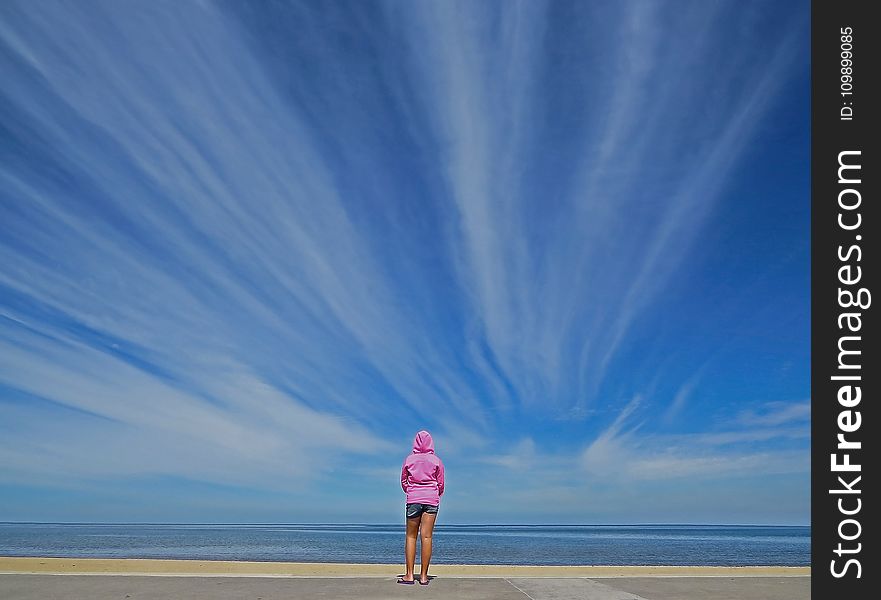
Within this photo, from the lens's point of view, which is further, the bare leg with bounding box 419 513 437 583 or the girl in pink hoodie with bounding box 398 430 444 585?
the girl in pink hoodie with bounding box 398 430 444 585

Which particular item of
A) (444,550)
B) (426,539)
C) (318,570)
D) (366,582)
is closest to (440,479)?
(426,539)

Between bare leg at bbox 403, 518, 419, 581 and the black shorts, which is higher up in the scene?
the black shorts

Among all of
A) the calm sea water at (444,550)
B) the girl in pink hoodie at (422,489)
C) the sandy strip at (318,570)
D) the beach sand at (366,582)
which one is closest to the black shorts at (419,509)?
the girl in pink hoodie at (422,489)

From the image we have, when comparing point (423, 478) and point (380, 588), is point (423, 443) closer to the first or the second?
point (423, 478)

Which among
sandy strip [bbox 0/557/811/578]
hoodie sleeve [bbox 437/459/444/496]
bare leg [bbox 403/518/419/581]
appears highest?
hoodie sleeve [bbox 437/459/444/496]

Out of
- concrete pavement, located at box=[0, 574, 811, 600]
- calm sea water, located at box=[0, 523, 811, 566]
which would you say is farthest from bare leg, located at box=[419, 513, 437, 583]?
calm sea water, located at box=[0, 523, 811, 566]

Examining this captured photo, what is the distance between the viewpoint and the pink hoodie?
8758 millimetres

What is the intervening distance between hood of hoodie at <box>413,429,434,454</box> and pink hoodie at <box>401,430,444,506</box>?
0.34 ft

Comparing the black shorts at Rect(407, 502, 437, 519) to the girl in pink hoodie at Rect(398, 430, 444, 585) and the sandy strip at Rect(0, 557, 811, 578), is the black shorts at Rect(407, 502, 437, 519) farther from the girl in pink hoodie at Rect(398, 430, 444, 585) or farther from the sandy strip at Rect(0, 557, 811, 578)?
the sandy strip at Rect(0, 557, 811, 578)
